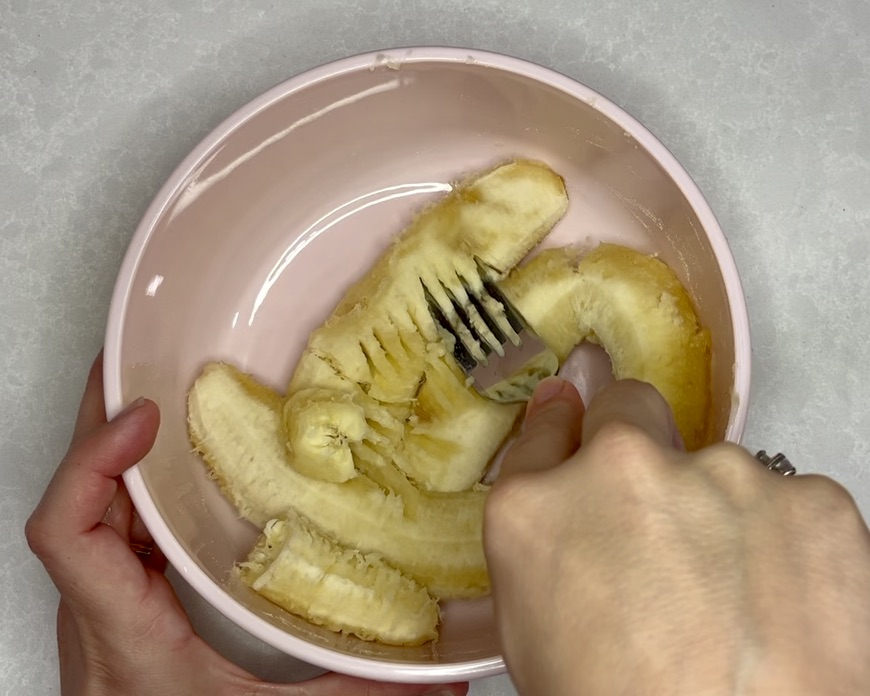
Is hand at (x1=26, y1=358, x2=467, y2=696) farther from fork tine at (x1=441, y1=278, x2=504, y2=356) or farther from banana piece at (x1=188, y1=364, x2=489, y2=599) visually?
fork tine at (x1=441, y1=278, x2=504, y2=356)

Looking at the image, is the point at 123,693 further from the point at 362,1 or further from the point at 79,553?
the point at 362,1

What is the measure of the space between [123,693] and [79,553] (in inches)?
5.1

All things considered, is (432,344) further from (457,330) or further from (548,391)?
(548,391)

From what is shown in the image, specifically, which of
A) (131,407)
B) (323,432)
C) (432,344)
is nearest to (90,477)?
(131,407)

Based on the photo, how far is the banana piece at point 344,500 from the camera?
2.19ft

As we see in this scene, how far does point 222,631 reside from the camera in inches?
28.7

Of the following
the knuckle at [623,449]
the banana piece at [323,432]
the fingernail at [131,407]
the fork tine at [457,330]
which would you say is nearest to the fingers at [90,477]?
the fingernail at [131,407]

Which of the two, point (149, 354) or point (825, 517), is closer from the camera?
point (825, 517)

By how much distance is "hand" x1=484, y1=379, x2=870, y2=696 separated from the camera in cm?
35

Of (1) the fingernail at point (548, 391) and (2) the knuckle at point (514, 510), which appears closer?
(2) the knuckle at point (514, 510)

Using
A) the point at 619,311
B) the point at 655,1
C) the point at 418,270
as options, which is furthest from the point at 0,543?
the point at 655,1

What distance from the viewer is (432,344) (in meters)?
0.71

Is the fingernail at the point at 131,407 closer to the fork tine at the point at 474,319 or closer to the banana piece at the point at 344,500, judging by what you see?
the banana piece at the point at 344,500

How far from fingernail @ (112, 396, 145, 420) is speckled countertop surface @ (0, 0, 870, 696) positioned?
0.53 ft
